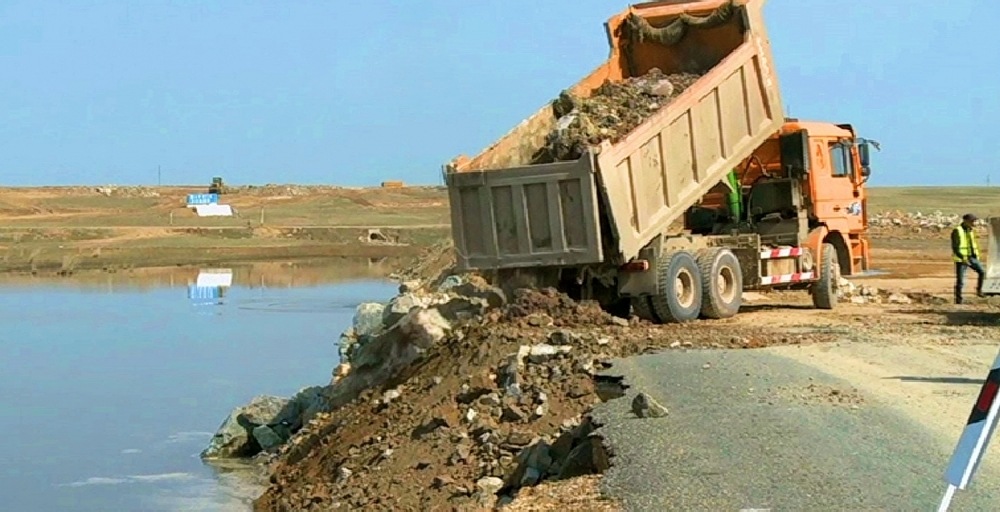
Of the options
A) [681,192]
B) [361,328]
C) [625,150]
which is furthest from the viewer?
[361,328]

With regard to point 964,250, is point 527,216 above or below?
above

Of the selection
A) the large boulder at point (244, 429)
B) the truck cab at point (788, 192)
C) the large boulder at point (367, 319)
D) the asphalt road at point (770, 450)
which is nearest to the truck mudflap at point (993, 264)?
the truck cab at point (788, 192)

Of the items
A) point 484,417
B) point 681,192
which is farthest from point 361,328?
point 484,417

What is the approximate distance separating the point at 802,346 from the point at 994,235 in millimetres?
4736

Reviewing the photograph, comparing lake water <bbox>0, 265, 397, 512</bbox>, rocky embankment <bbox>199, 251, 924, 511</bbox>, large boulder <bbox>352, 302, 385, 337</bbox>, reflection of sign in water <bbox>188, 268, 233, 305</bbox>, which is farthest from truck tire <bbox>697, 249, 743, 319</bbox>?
reflection of sign in water <bbox>188, 268, 233, 305</bbox>

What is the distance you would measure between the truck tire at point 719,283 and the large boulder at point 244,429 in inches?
200

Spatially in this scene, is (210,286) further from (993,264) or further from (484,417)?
(484,417)

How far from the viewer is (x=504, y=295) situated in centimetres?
1522

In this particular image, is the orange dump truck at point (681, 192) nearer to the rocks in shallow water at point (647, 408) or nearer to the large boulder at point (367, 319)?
the large boulder at point (367, 319)

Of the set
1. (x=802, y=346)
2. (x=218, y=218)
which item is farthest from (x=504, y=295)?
(x=218, y=218)

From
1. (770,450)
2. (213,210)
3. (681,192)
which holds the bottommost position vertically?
(770,450)

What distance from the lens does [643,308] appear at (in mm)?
15367

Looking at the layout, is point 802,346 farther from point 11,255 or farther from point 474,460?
point 11,255

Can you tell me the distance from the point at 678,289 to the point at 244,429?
16.9 feet
